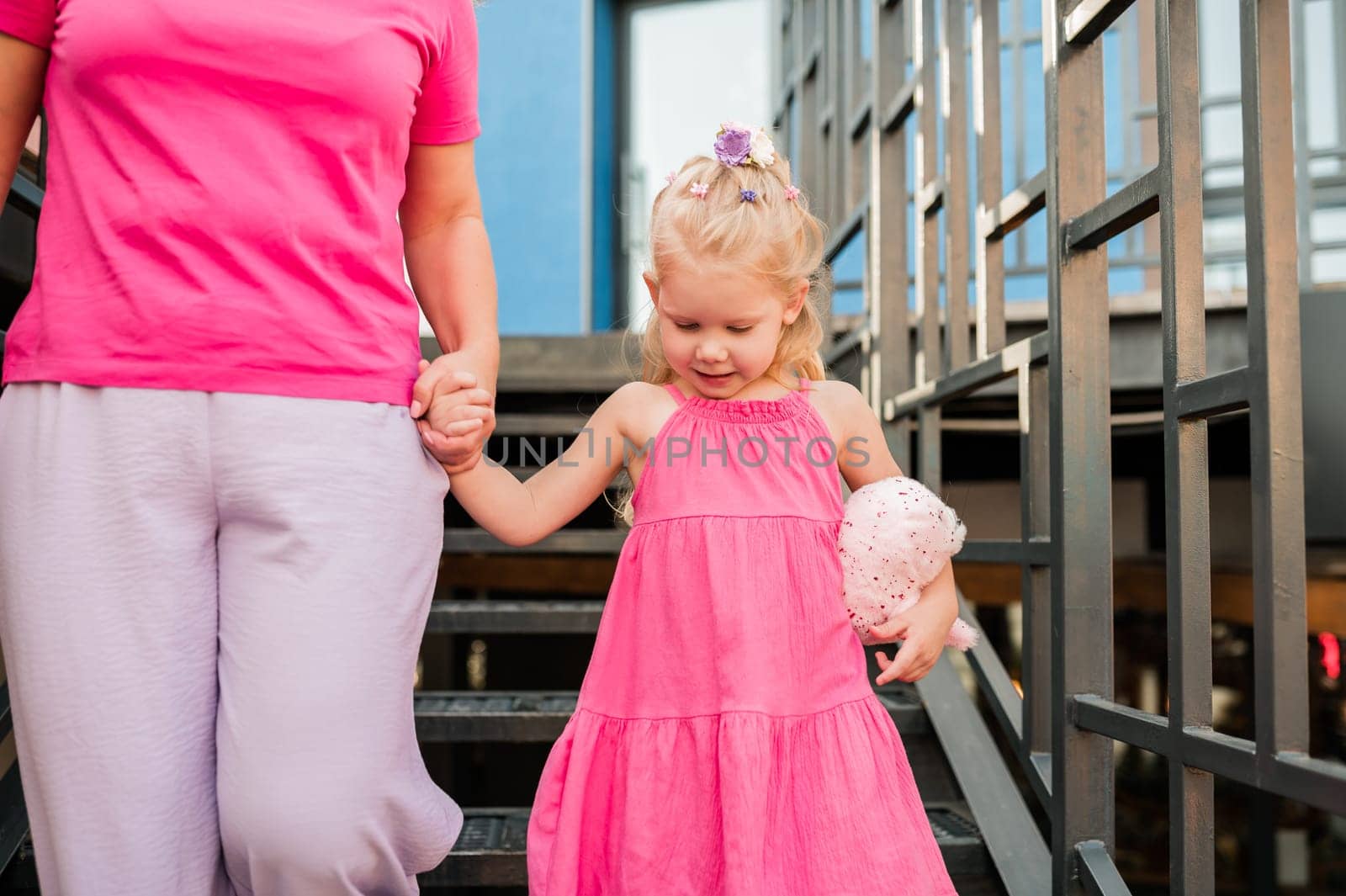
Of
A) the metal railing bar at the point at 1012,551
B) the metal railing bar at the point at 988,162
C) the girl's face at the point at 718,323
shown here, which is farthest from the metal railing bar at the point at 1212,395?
the metal railing bar at the point at 988,162

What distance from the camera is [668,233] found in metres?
1.35

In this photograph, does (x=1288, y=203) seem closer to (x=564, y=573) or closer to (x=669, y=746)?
(x=669, y=746)

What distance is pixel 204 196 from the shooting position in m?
0.97

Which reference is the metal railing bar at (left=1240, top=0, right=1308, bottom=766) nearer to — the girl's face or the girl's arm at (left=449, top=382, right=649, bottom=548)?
the girl's face

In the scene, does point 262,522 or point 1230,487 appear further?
point 1230,487

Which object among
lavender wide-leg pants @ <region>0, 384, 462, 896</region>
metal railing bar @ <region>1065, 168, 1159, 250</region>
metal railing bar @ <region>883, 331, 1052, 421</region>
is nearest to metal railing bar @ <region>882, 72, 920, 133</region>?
metal railing bar @ <region>883, 331, 1052, 421</region>

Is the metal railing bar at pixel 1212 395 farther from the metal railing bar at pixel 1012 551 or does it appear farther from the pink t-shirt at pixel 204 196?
the pink t-shirt at pixel 204 196

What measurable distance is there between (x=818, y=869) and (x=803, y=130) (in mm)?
3381

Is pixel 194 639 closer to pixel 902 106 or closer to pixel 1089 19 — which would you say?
pixel 1089 19

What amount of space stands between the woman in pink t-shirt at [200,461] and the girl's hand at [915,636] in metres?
0.59

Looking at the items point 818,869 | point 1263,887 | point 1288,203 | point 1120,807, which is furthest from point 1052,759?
point 1120,807

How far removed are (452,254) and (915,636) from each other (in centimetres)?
70

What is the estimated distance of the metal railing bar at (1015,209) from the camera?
174 centimetres

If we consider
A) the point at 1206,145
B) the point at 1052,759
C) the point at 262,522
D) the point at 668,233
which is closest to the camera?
the point at 262,522
